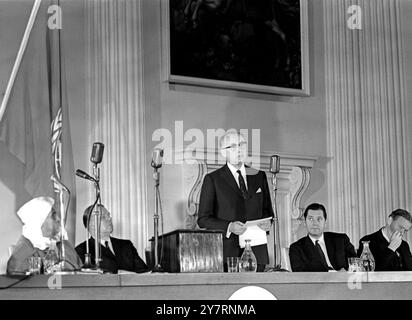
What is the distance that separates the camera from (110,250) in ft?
21.2

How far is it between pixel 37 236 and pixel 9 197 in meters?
0.81

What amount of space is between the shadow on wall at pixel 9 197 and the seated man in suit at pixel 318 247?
1.95 m

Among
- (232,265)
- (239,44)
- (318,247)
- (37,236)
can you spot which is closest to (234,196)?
(318,247)

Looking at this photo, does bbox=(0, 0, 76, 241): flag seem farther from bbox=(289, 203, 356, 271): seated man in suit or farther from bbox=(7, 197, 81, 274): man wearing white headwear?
bbox=(289, 203, 356, 271): seated man in suit

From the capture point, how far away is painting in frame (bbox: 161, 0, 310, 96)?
8391 millimetres

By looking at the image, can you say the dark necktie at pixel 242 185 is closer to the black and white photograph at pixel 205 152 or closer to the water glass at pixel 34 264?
the black and white photograph at pixel 205 152

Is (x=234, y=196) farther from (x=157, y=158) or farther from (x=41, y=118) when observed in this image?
(x=41, y=118)

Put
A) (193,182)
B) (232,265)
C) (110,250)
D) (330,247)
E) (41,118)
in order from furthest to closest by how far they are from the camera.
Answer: (193,182)
(330,247)
(110,250)
(41,118)
(232,265)

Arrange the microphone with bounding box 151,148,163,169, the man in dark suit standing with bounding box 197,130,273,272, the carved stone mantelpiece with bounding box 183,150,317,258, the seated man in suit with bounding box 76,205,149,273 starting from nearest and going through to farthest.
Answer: the microphone with bounding box 151,148,163,169
the seated man in suit with bounding box 76,205,149,273
the man in dark suit standing with bounding box 197,130,273,272
the carved stone mantelpiece with bounding box 183,150,317,258

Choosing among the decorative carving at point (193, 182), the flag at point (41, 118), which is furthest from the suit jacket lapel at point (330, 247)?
the flag at point (41, 118)

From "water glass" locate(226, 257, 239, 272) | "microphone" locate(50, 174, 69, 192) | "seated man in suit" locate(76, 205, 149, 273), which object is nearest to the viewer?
"water glass" locate(226, 257, 239, 272)

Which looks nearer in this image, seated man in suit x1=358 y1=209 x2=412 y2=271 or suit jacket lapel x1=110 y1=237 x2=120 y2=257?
suit jacket lapel x1=110 y1=237 x2=120 y2=257

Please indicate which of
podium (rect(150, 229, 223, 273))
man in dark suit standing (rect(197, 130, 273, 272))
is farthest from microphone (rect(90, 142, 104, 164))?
man in dark suit standing (rect(197, 130, 273, 272))

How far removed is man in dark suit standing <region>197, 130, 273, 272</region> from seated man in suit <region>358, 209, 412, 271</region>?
2.70 feet
